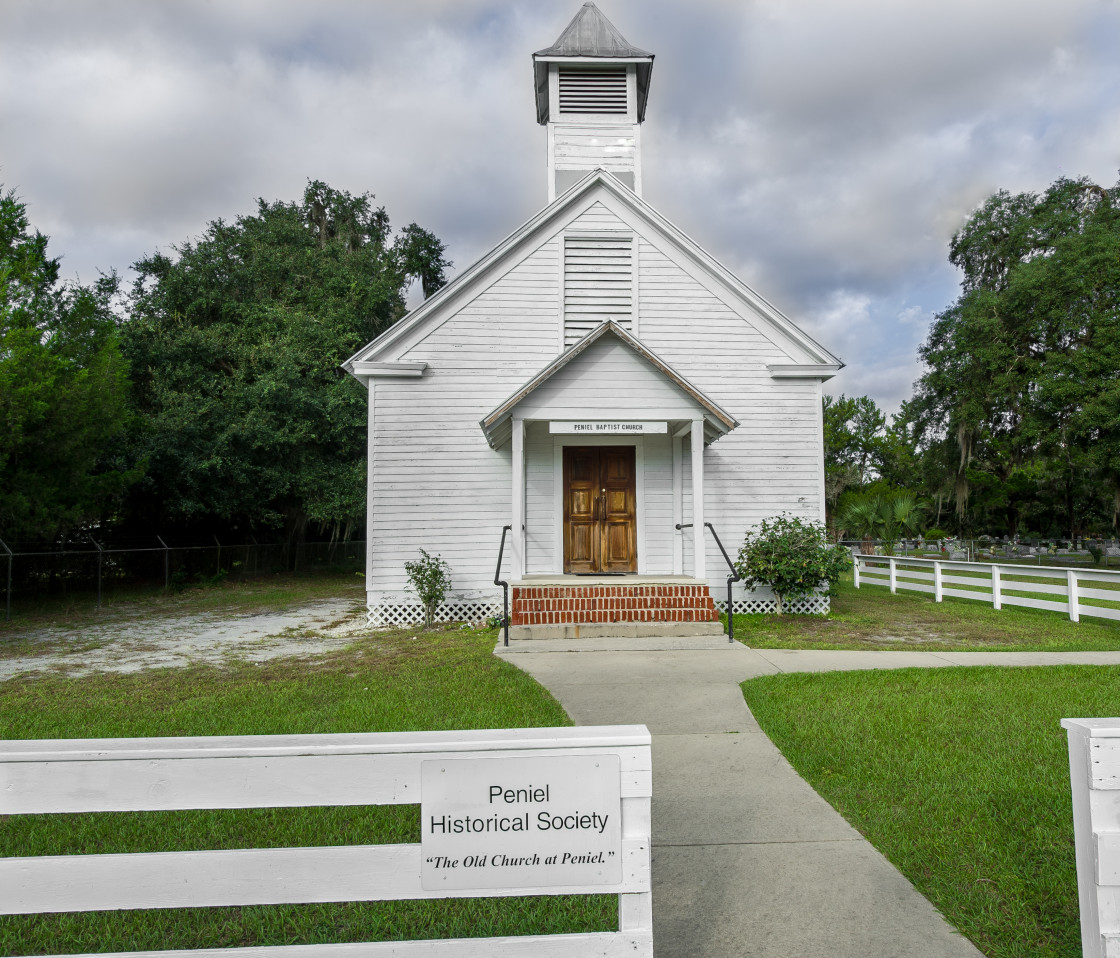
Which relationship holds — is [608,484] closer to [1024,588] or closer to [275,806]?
[1024,588]

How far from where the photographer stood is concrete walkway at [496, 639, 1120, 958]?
10.4ft

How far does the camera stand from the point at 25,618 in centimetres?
1473

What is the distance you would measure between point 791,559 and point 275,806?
11.7 meters

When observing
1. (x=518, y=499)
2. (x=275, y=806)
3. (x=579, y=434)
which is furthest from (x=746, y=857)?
(x=579, y=434)

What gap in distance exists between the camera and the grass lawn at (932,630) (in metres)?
10.4

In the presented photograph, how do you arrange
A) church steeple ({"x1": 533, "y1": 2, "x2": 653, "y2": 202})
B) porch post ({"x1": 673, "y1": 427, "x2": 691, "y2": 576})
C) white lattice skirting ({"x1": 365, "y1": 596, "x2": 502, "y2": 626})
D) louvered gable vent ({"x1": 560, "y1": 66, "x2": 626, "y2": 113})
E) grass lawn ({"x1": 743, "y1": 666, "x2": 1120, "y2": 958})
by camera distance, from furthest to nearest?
louvered gable vent ({"x1": 560, "y1": 66, "x2": 626, "y2": 113}) < church steeple ({"x1": 533, "y1": 2, "x2": 653, "y2": 202}) < porch post ({"x1": 673, "y1": 427, "x2": 691, "y2": 576}) < white lattice skirting ({"x1": 365, "y1": 596, "x2": 502, "y2": 626}) < grass lawn ({"x1": 743, "y1": 666, "x2": 1120, "y2": 958})

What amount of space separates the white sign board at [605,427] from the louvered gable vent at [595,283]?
2670mm

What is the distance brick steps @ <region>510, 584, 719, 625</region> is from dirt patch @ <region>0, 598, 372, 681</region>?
2889mm

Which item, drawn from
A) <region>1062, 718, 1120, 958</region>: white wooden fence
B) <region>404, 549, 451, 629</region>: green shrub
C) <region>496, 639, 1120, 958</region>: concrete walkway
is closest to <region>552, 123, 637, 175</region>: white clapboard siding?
<region>404, 549, 451, 629</region>: green shrub

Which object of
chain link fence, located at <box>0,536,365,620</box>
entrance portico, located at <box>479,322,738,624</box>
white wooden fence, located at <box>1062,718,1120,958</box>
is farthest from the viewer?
chain link fence, located at <box>0,536,365,620</box>

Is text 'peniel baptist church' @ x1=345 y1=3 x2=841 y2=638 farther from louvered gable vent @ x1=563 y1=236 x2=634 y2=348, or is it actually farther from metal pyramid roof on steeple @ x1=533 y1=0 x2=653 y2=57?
metal pyramid roof on steeple @ x1=533 y1=0 x2=653 y2=57

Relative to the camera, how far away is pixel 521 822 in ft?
7.53

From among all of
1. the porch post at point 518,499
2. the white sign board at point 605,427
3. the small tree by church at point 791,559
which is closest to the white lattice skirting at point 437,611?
the porch post at point 518,499

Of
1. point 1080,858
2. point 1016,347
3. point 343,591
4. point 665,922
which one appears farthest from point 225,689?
point 1016,347
